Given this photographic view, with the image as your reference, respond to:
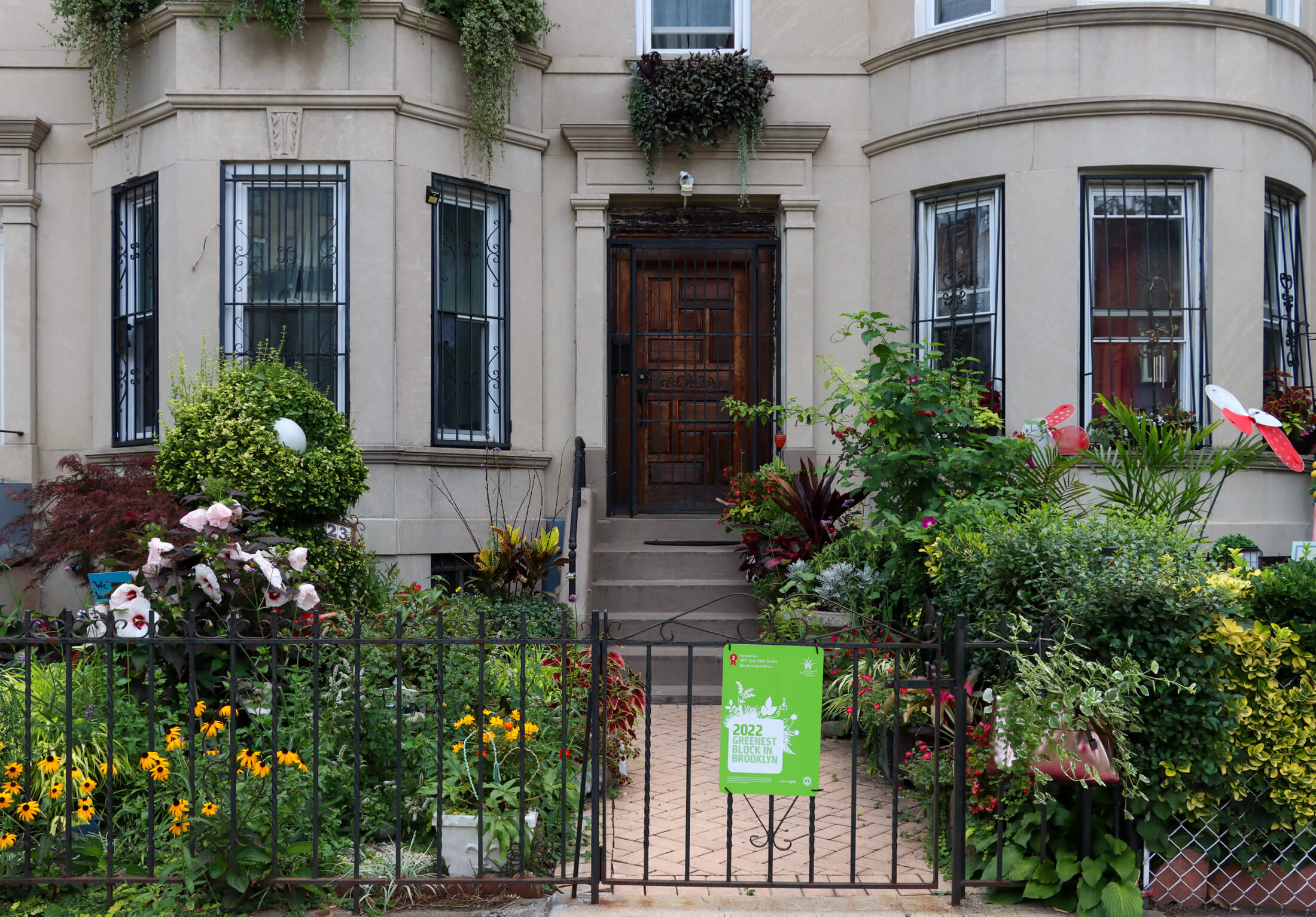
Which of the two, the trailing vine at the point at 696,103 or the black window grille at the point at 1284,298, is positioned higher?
the trailing vine at the point at 696,103

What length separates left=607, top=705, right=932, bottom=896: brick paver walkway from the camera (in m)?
4.34

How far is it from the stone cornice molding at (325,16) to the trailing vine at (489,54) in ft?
0.29

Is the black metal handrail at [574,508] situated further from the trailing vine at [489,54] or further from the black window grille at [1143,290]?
the black window grille at [1143,290]

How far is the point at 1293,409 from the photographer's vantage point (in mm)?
8219

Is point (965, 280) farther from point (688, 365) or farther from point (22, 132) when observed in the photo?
point (22, 132)

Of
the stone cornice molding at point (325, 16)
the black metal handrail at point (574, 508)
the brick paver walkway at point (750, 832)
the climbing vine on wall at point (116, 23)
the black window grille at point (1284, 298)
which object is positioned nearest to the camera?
the brick paver walkway at point (750, 832)

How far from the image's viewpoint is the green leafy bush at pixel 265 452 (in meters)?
6.11

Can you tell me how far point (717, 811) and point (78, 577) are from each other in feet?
17.0

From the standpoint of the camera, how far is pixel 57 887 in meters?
4.08

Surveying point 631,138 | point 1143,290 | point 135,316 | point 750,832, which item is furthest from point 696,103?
point 750,832

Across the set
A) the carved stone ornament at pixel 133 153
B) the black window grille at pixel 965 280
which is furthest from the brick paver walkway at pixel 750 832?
the carved stone ornament at pixel 133 153

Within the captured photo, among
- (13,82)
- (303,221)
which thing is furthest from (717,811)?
(13,82)

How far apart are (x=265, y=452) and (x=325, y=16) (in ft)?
12.2

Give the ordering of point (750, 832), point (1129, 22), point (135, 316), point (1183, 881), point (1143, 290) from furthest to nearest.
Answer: point (135, 316), point (1143, 290), point (1129, 22), point (750, 832), point (1183, 881)
